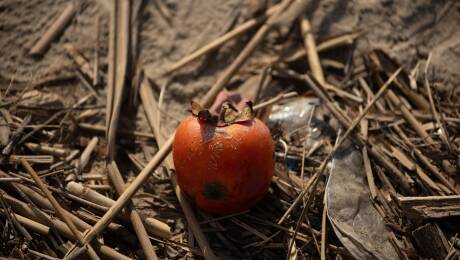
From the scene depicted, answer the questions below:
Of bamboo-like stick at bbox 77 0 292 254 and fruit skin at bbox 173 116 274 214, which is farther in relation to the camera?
bamboo-like stick at bbox 77 0 292 254

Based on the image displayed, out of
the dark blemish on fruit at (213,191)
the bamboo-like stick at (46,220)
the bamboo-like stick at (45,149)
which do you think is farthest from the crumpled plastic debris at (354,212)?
the bamboo-like stick at (45,149)

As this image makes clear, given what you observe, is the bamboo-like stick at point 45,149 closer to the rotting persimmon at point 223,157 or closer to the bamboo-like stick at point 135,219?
the bamboo-like stick at point 135,219

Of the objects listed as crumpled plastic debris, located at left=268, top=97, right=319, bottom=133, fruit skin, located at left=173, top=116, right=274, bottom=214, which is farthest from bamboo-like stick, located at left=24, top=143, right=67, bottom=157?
crumpled plastic debris, located at left=268, top=97, right=319, bottom=133

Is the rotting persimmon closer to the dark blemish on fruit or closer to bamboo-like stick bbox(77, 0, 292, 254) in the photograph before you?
the dark blemish on fruit

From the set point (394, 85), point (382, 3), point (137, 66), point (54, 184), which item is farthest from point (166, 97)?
point (382, 3)

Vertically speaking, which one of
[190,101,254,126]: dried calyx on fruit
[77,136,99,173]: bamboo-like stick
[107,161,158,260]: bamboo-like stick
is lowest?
[107,161,158,260]: bamboo-like stick

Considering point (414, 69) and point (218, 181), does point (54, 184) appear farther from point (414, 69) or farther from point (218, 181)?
point (414, 69)
